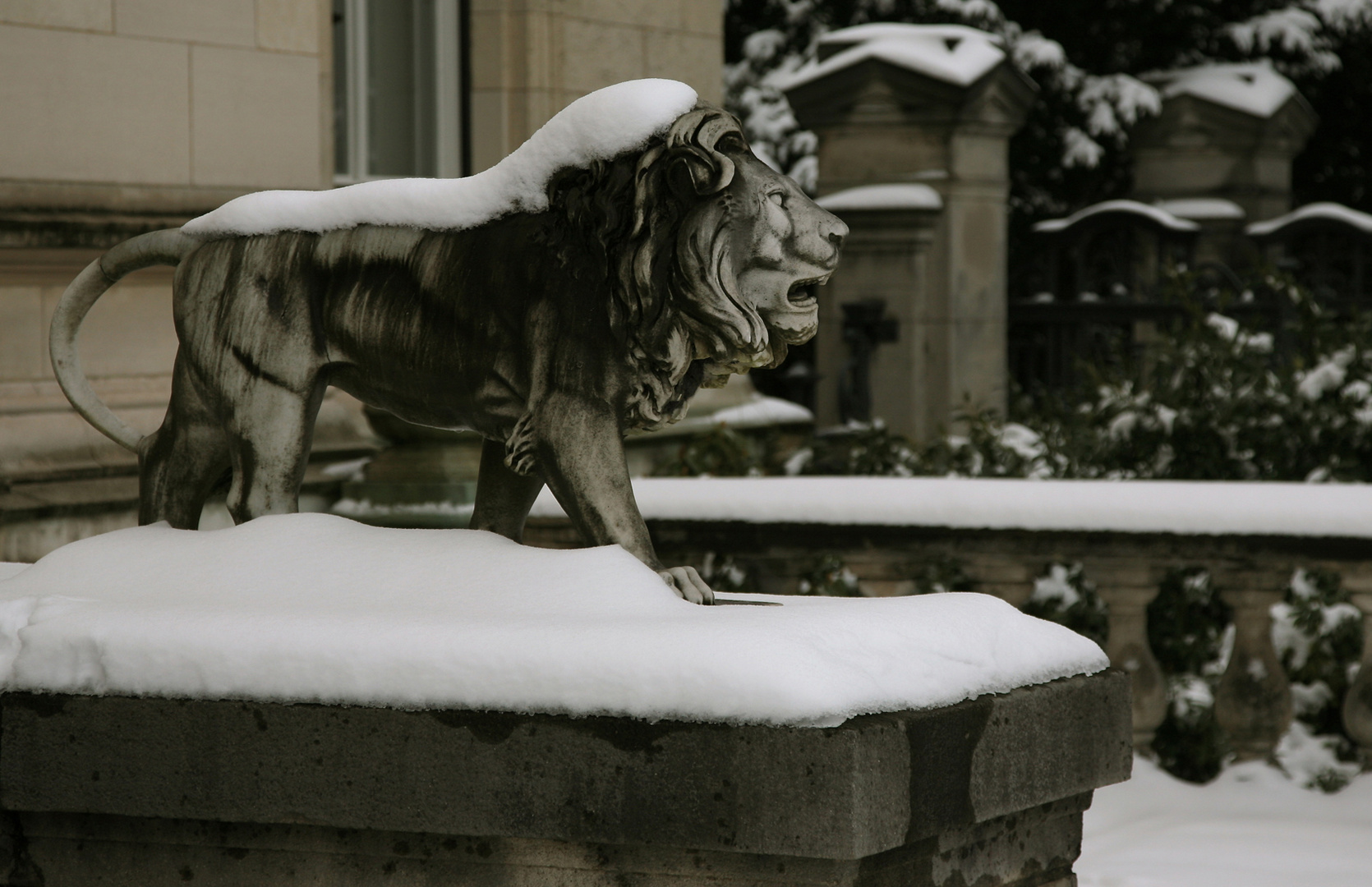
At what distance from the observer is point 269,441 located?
318cm

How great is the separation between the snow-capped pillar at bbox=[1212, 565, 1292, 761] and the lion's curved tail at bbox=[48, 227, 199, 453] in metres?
2.99

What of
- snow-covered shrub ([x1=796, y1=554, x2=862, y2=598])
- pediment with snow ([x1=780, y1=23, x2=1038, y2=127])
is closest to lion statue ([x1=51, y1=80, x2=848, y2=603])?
snow-covered shrub ([x1=796, y1=554, x2=862, y2=598])

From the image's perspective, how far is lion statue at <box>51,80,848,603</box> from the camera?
2889 millimetres

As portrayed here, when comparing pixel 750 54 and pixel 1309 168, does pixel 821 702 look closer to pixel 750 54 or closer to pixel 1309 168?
pixel 750 54

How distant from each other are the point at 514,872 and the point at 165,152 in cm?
362

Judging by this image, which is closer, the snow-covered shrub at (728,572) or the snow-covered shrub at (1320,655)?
the snow-covered shrub at (1320,655)

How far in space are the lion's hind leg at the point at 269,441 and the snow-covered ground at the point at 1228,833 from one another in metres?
2.16

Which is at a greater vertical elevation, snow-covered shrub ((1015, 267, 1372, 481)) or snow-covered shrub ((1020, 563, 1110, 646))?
snow-covered shrub ((1015, 267, 1372, 481))

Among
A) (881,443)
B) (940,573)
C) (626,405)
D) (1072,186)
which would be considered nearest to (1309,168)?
(1072,186)

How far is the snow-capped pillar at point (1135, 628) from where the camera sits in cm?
500

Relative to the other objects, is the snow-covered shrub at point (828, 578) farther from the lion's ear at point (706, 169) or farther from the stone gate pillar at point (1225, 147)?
the stone gate pillar at point (1225, 147)

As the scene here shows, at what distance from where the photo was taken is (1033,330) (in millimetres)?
11453

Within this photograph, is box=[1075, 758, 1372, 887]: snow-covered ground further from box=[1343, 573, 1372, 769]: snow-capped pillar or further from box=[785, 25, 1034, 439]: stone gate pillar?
box=[785, 25, 1034, 439]: stone gate pillar

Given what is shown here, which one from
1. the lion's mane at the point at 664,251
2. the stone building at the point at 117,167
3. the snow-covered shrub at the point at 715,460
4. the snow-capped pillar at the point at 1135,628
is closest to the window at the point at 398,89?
the stone building at the point at 117,167
